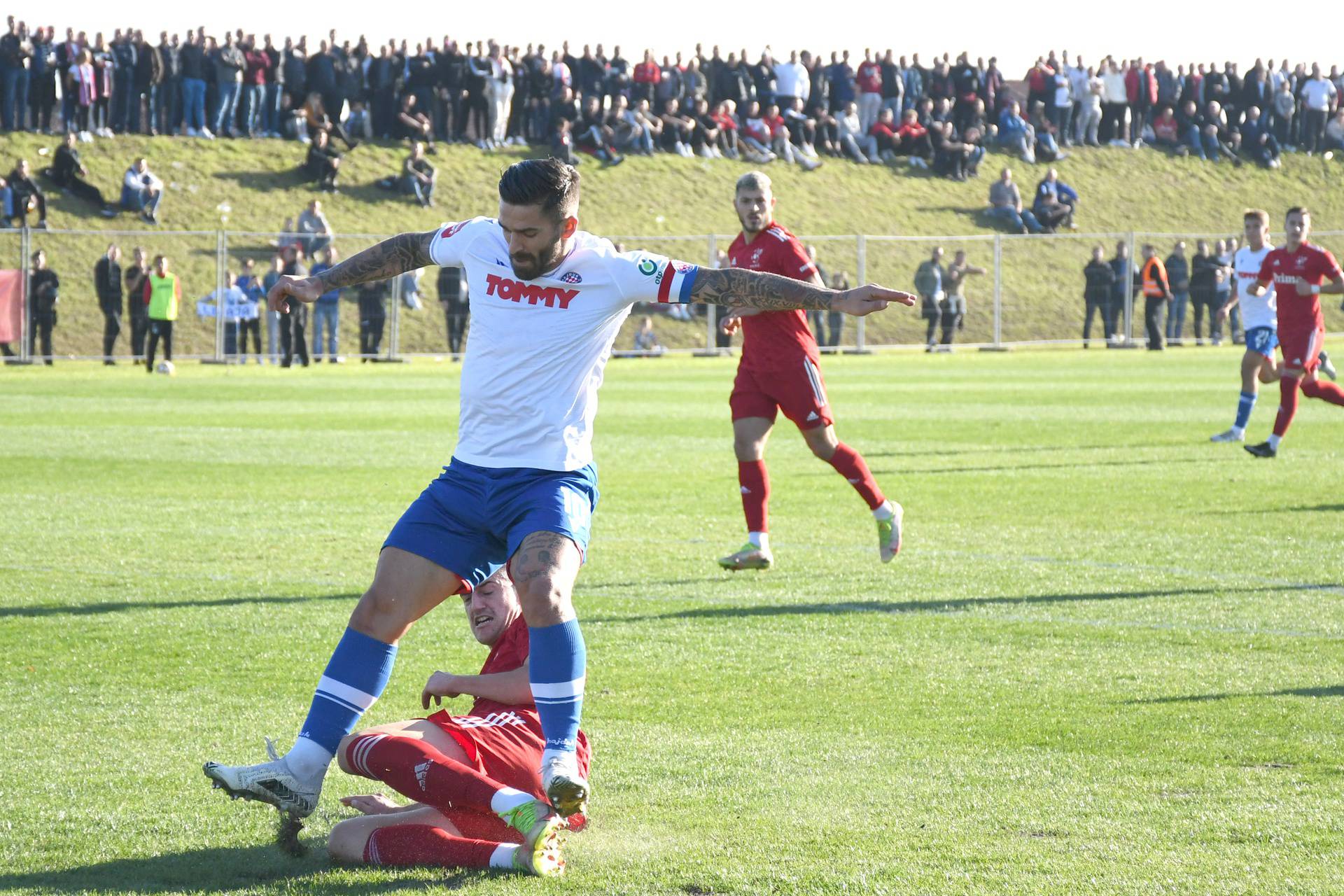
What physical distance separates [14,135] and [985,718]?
3436 centimetres

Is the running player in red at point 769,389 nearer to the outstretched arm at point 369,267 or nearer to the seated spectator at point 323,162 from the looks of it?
the outstretched arm at point 369,267

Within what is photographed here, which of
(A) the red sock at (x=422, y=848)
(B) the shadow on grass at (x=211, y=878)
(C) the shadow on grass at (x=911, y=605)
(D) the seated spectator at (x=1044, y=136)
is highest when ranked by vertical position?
(D) the seated spectator at (x=1044, y=136)

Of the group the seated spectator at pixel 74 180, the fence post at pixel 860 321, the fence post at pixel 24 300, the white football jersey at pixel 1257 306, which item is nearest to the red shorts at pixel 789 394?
the white football jersey at pixel 1257 306

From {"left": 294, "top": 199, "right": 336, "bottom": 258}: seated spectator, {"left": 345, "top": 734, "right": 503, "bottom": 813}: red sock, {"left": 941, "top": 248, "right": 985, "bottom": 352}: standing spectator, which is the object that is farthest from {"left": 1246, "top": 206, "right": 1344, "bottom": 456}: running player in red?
{"left": 941, "top": 248, "right": 985, "bottom": 352}: standing spectator

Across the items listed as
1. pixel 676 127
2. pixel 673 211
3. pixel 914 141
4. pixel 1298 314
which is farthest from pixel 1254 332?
pixel 914 141

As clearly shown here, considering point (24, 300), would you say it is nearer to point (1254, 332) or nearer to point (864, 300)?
point (1254, 332)

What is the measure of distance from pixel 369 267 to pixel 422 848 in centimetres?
→ 182

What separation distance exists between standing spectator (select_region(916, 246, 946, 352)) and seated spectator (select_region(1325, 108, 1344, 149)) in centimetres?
2499

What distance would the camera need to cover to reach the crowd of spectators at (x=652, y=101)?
3547 centimetres

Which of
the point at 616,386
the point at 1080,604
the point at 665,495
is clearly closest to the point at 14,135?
the point at 616,386

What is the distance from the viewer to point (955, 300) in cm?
3669

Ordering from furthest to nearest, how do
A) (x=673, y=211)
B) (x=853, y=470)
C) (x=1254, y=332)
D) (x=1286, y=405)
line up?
(x=673, y=211)
(x=1254, y=332)
(x=1286, y=405)
(x=853, y=470)

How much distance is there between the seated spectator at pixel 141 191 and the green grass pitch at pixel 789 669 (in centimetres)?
1991

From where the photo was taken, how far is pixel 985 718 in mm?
5961
